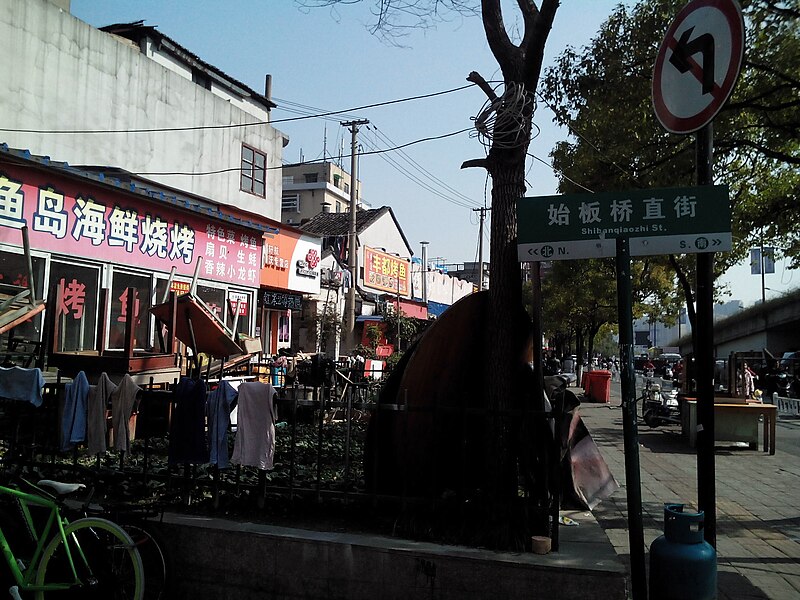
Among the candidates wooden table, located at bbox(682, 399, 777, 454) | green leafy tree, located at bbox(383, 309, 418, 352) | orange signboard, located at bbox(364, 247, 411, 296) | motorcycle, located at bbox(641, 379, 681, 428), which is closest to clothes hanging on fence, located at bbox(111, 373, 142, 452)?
wooden table, located at bbox(682, 399, 777, 454)

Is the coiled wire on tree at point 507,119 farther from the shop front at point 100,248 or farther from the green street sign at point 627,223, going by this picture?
the shop front at point 100,248

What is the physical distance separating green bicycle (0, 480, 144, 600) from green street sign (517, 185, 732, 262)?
3.35 metres

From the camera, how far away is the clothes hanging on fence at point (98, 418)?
5.40 metres

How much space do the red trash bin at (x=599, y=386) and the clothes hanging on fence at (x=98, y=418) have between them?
19.6 meters

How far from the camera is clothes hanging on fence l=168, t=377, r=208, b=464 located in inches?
202

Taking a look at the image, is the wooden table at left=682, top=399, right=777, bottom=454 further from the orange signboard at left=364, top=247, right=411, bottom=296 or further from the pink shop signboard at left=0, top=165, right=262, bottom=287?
the orange signboard at left=364, top=247, right=411, bottom=296

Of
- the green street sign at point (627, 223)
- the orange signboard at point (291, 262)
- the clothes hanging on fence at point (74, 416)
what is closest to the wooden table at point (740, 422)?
the green street sign at point (627, 223)

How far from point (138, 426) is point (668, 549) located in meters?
6.29

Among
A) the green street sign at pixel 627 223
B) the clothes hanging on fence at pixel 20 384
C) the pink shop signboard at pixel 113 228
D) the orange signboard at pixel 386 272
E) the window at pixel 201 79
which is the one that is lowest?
the clothes hanging on fence at pixel 20 384

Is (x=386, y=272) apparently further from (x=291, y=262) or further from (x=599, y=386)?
(x=599, y=386)

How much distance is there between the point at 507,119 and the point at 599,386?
19.5m

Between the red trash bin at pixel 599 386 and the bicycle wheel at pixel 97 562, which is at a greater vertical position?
the red trash bin at pixel 599 386

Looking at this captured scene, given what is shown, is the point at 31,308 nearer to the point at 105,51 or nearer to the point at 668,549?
the point at 668,549

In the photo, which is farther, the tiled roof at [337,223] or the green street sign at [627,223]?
the tiled roof at [337,223]
